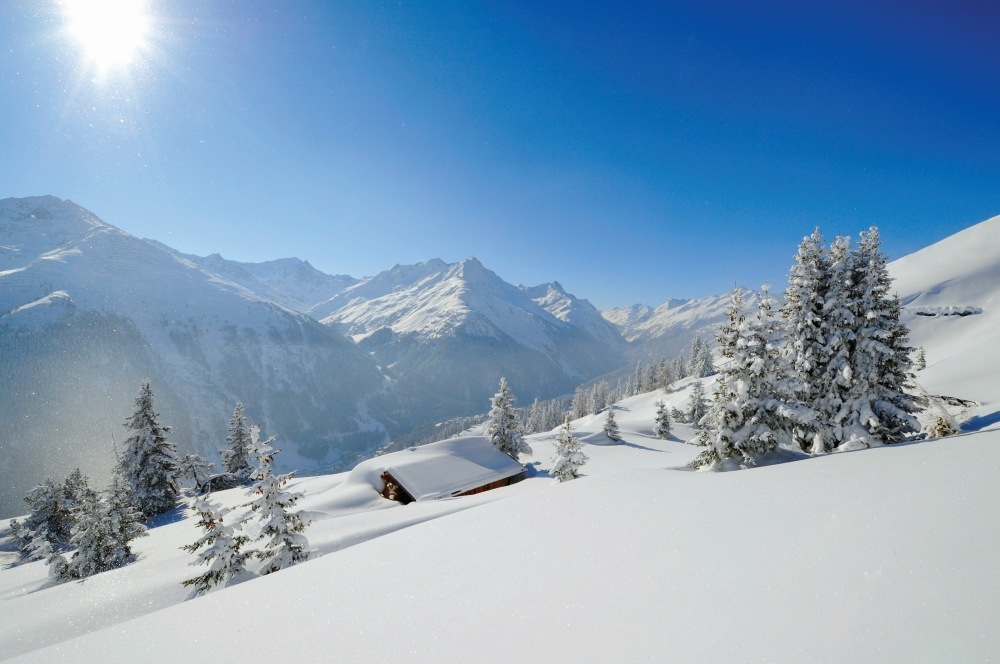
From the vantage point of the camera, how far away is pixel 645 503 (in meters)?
6.40

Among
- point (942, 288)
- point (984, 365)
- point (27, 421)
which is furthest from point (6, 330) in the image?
point (942, 288)

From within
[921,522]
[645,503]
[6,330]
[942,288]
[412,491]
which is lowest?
[412,491]

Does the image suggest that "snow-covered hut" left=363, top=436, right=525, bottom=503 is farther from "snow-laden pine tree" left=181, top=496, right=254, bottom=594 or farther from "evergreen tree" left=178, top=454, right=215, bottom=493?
"evergreen tree" left=178, top=454, right=215, bottom=493

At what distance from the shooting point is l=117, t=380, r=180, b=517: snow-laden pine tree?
3103cm

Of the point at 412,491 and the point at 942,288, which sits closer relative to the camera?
the point at 412,491

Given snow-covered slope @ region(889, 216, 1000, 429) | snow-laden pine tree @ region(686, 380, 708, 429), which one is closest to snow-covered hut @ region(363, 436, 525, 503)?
snow-covered slope @ region(889, 216, 1000, 429)

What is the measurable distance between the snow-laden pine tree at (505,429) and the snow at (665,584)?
30646mm

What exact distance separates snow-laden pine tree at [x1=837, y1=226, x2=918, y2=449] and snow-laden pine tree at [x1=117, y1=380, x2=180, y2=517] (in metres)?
45.2

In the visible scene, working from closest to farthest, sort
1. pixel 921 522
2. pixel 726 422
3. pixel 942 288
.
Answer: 1. pixel 921 522
2. pixel 726 422
3. pixel 942 288

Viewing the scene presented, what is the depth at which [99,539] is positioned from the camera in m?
17.2

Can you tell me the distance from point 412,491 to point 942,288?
272 feet

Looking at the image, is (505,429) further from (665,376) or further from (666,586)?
(665,376)

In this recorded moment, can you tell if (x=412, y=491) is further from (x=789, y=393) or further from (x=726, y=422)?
(x=789, y=393)

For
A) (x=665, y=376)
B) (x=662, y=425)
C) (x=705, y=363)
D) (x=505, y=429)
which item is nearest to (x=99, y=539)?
(x=505, y=429)
